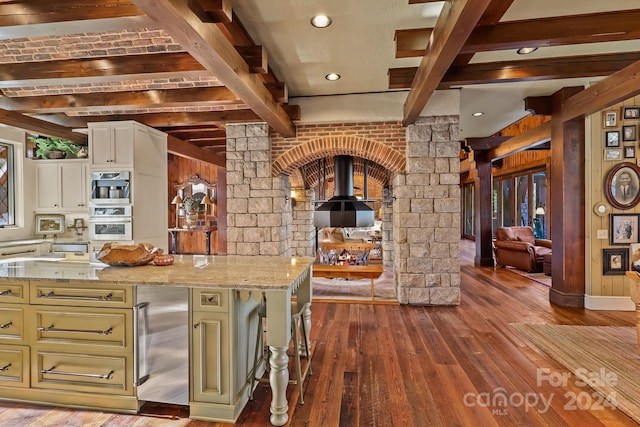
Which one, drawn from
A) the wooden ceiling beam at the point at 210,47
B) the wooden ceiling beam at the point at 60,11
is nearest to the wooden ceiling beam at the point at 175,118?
the wooden ceiling beam at the point at 210,47

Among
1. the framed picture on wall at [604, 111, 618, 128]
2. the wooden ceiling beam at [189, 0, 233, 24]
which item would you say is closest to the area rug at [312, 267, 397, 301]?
the framed picture on wall at [604, 111, 618, 128]

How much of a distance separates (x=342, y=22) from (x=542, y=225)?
9131 mm

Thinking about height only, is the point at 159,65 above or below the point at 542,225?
above

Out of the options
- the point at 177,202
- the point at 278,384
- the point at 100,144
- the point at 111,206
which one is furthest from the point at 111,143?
the point at 177,202

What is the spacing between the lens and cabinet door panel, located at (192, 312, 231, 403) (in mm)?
2020

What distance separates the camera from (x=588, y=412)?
2.11m

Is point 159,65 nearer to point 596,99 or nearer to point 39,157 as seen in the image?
point 39,157

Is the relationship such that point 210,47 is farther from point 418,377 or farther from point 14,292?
point 418,377

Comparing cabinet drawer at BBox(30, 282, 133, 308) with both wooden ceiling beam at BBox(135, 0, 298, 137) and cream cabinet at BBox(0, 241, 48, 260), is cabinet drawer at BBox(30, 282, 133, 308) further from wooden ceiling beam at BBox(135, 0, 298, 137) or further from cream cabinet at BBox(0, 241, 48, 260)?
cream cabinet at BBox(0, 241, 48, 260)

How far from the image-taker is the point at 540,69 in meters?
3.28

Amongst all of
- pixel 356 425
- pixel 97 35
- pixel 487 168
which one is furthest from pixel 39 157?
pixel 487 168

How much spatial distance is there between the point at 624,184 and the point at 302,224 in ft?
18.3

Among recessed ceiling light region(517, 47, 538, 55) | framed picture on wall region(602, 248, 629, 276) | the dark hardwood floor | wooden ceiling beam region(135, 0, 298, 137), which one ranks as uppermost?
recessed ceiling light region(517, 47, 538, 55)

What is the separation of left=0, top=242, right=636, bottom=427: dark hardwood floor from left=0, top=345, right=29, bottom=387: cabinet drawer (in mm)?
163
